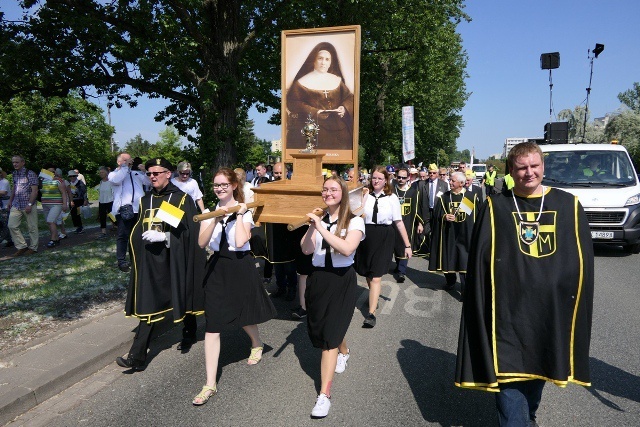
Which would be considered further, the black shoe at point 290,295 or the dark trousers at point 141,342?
the black shoe at point 290,295

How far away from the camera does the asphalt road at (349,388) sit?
3.60m

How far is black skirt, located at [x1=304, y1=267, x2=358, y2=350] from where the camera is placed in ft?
12.0

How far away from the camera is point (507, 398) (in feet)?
9.34

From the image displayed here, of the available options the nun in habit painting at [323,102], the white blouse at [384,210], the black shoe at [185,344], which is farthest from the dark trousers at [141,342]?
the white blouse at [384,210]

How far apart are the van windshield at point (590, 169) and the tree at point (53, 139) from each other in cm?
3048

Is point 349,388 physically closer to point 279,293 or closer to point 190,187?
point 279,293

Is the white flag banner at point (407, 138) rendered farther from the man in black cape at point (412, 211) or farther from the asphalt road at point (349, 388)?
the asphalt road at point (349, 388)

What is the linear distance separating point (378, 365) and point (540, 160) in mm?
2626

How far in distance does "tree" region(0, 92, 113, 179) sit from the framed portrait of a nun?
30485 mm

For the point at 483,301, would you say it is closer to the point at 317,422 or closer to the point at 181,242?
the point at 317,422

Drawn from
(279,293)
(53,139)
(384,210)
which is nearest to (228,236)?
(384,210)

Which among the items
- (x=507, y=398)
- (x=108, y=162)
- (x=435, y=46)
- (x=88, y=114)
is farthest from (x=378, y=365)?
(x=88, y=114)

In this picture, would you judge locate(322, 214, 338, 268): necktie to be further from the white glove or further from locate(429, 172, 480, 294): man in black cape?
locate(429, 172, 480, 294): man in black cape

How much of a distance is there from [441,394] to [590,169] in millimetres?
8753
